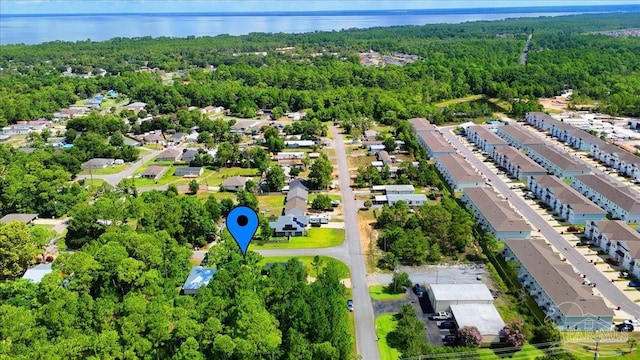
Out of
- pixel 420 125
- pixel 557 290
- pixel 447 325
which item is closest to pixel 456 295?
pixel 447 325

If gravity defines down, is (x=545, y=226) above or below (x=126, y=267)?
below

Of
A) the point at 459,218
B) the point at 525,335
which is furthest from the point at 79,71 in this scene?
the point at 525,335

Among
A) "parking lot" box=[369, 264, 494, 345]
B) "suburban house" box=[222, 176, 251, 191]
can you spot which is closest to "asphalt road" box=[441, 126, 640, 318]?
"parking lot" box=[369, 264, 494, 345]

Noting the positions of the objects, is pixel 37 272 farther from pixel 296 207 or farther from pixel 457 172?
pixel 457 172

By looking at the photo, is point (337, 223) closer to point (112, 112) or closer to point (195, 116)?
point (195, 116)

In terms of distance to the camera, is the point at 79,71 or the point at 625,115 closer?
the point at 625,115

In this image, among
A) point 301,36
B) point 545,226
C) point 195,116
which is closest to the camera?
point 545,226
